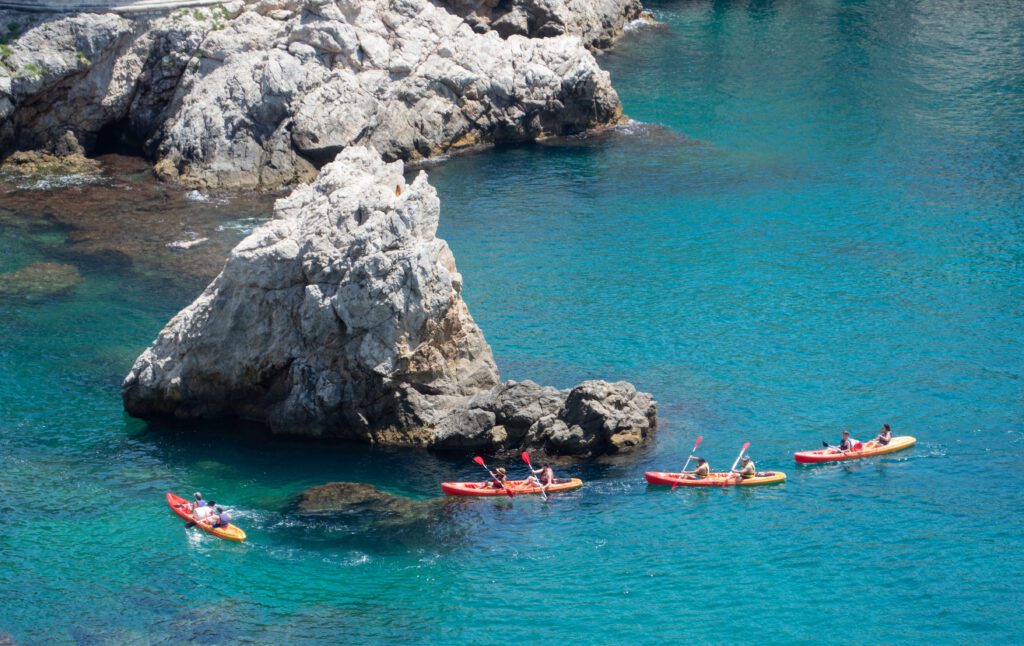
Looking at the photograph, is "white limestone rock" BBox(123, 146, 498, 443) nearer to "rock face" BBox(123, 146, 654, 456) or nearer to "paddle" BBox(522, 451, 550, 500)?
"rock face" BBox(123, 146, 654, 456)

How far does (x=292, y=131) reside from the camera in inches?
2921

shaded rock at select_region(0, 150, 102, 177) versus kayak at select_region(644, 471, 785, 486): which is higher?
shaded rock at select_region(0, 150, 102, 177)

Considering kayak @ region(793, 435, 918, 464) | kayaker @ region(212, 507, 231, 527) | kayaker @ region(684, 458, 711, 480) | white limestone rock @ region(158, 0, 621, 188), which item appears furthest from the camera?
white limestone rock @ region(158, 0, 621, 188)

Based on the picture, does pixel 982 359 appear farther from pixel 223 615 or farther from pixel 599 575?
pixel 223 615

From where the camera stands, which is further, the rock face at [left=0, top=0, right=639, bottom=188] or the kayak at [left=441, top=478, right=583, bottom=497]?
the rock face at [left=0, top=0, right=639, bottom=188]

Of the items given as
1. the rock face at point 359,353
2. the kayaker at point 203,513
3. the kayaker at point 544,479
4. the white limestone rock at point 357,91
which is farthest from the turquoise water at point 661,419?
the white limestone rock at point 357,91

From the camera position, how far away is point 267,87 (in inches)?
2913

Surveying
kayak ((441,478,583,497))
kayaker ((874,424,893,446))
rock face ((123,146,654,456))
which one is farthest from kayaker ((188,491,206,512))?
kayaker ((874,424,893,446))

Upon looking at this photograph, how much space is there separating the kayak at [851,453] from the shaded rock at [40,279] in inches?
1525

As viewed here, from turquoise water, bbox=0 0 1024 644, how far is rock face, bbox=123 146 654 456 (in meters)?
1.34

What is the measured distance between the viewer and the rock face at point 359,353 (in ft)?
149

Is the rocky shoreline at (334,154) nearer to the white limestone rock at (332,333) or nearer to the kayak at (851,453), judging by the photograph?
the white limestone rock at (332,333)

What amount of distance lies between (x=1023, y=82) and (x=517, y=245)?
1784 inches

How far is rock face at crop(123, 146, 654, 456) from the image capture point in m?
45.5
